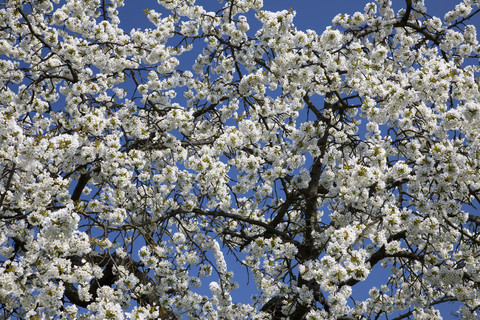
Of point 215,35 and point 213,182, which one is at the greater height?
point 215,35

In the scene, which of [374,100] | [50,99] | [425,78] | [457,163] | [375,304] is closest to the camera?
[457,163]

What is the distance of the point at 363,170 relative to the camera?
4746 millimetres

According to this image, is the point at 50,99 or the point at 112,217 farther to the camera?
the point at 50,99

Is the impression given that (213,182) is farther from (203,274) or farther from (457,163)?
(457,163)

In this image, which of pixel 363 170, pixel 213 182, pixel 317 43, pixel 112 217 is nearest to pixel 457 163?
pixel 363 170

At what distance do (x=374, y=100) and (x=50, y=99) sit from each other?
172 inches

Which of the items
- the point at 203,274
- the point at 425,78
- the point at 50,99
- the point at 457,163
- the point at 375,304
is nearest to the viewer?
the point at 457,163

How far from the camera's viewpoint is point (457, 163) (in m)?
4.71

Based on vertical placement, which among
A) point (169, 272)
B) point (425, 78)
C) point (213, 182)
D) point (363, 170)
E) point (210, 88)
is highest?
point (210, 88)

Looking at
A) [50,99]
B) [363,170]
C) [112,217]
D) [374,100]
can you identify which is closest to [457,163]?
[363,170]

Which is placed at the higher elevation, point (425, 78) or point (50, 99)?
point (50, 99)

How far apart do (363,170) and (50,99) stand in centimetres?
454

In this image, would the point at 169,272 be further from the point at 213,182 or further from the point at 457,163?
the point at 457,163

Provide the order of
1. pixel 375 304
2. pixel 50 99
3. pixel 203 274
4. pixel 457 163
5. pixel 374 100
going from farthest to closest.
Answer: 1. pixel 50 99
2. pixel 375 304
3. pixel 203 274
4. pixel 374 100
5. pixel 457 163
